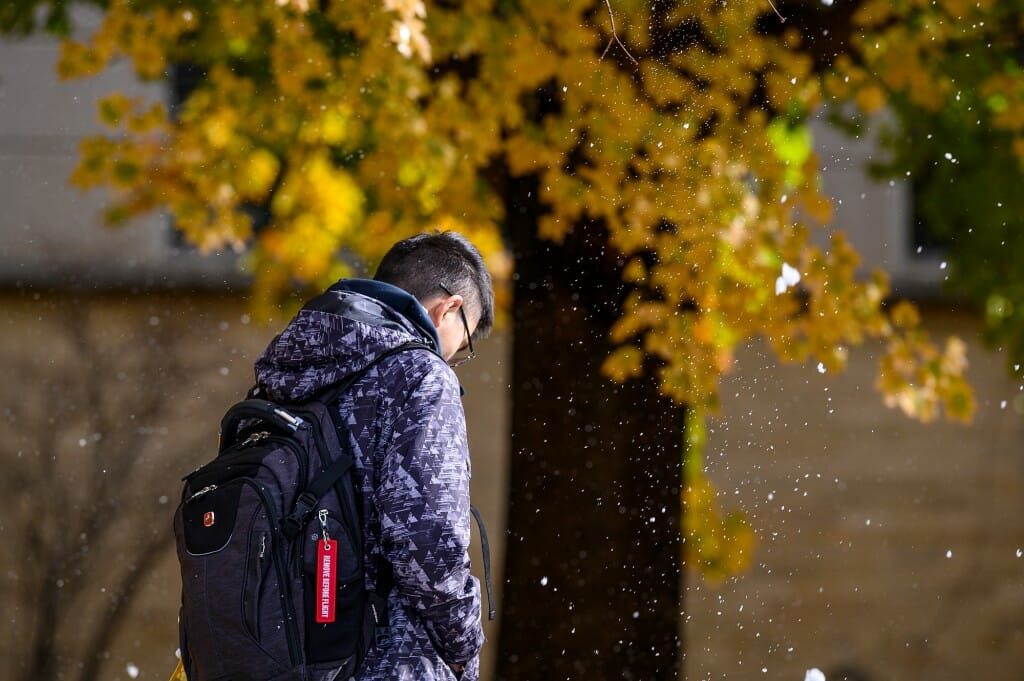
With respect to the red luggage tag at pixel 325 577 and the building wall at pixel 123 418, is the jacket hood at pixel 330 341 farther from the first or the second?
the building wall at pixel 123 418

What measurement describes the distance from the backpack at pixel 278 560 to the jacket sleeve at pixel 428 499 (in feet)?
0.23

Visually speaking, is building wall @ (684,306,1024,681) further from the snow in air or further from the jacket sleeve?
the jacket sleeve

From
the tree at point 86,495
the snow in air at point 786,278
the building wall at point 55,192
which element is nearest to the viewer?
the snow in air at point 786,278

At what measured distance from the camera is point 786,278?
203 inches

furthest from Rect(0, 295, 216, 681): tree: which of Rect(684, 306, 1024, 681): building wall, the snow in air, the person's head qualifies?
the person's head

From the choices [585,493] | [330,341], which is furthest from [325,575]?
[585,493]

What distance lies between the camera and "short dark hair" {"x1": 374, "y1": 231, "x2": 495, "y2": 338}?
2.24m

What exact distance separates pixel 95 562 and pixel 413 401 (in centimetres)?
552

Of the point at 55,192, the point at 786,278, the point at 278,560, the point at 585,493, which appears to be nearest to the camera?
the point at 278,560

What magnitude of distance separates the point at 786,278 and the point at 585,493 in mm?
1496

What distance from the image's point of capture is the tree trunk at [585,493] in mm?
4289

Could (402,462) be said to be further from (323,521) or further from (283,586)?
(283,586)

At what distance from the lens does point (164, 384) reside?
276 inches

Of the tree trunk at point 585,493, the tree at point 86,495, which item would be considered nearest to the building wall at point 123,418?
the tree at point 86,495
